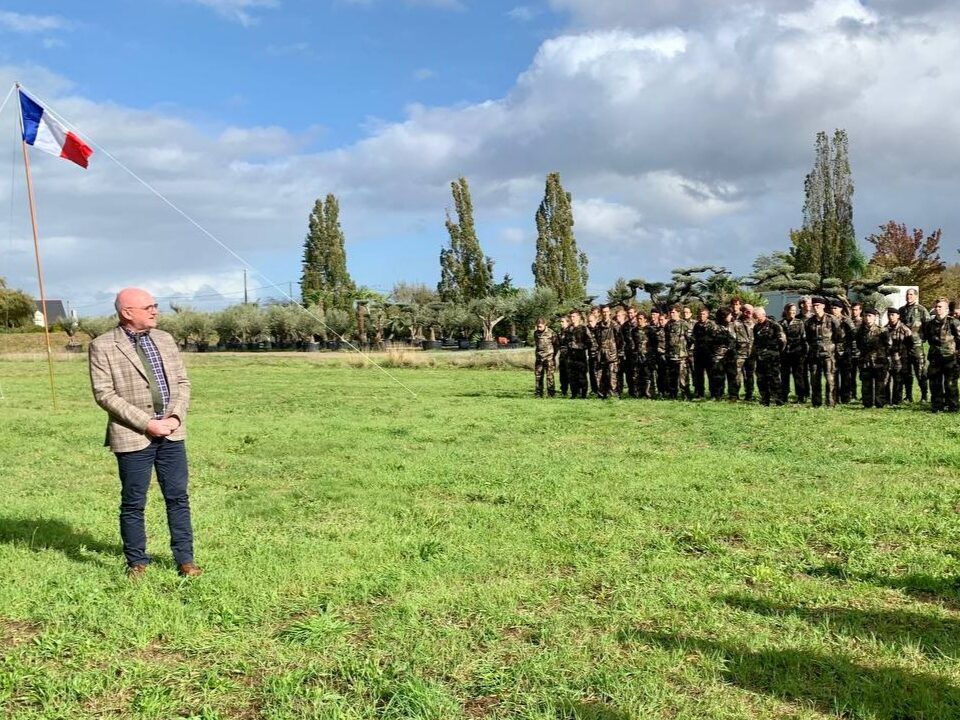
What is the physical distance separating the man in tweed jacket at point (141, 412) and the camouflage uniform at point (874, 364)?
1221cm

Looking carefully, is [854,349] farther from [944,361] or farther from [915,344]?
[944,361]

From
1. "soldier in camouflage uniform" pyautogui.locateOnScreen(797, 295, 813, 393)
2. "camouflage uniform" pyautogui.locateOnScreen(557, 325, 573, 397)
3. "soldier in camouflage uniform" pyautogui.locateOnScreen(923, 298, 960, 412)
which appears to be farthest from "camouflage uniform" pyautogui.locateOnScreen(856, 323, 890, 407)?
"camouflage uniform" pyautogui.locateOnScreen(557, 325, 573, 397)

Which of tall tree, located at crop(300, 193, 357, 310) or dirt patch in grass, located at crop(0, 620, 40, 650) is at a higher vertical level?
tall tree, located at crop(300, 193, 357, 310)

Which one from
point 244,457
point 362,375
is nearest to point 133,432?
point 244,457

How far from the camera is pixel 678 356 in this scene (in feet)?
52.8

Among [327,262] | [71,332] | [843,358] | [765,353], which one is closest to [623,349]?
[765,353]

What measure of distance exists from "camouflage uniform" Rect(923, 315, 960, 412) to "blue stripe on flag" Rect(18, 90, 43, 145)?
51.1 feet

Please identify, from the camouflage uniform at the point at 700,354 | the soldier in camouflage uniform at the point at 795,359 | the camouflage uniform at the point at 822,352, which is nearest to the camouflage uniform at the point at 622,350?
the camouflage uniform at the point at 700,354

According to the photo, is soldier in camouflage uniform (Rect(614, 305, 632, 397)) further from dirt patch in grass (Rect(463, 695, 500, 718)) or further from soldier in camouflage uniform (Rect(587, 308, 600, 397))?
dirt patch in grass (Rect(463, 695, 500, 718))

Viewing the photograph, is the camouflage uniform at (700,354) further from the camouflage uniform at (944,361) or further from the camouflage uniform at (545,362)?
the camouflage uniform at (944,361)

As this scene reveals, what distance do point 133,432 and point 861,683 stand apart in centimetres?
432

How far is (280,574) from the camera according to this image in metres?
5.25

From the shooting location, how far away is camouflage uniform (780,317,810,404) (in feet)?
48.0

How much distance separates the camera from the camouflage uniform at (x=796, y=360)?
48.0ft
